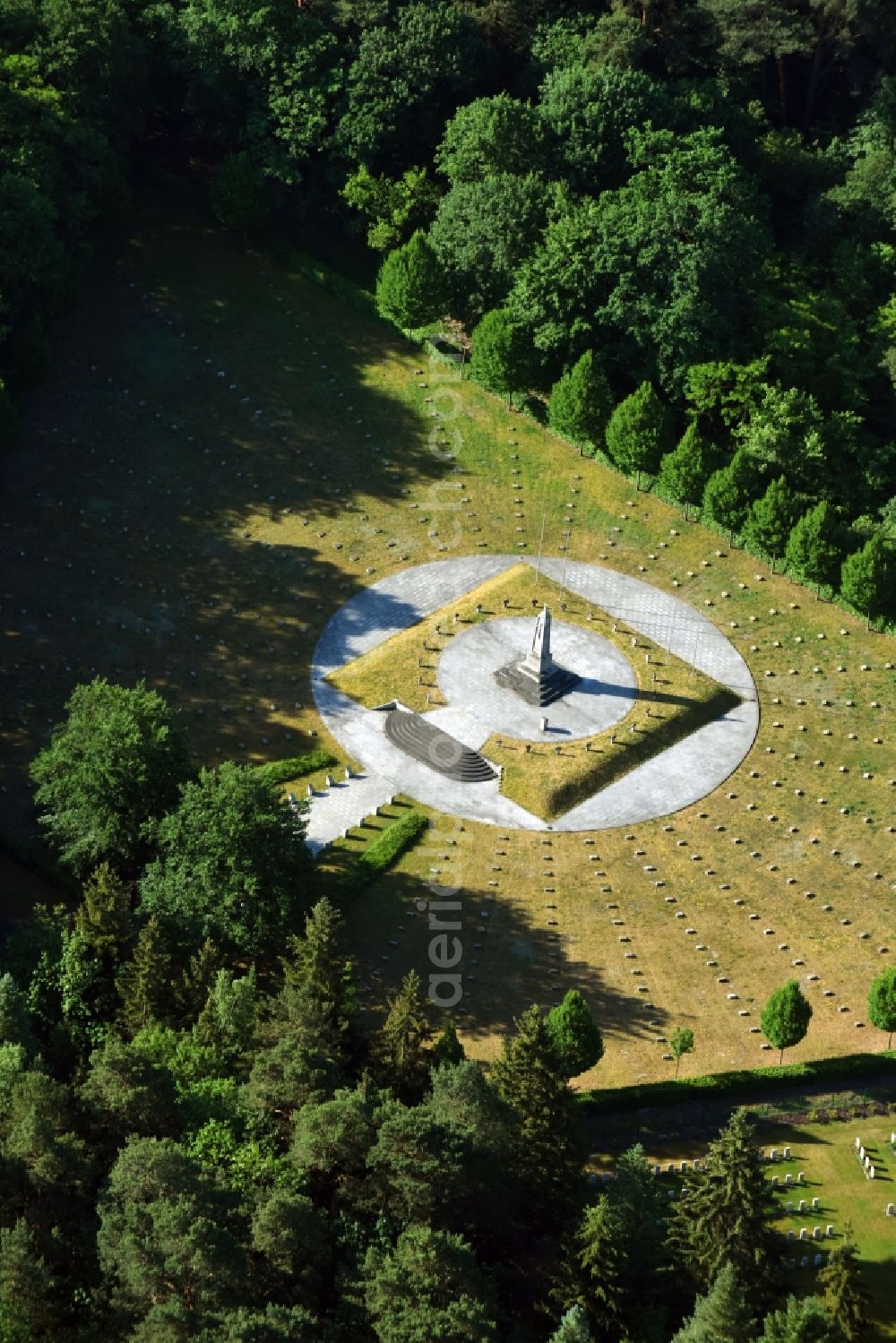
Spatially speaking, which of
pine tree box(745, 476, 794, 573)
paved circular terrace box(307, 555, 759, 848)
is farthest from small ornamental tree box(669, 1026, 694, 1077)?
pine tree box(745, 476, 794, 573)

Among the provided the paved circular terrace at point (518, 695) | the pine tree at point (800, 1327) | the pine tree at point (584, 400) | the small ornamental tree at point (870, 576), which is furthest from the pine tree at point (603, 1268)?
the pine tree at point (584, 400)

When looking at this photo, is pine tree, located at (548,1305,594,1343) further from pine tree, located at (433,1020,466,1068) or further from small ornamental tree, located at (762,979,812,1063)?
small ornamental tree, located at (762,979,812,1063)

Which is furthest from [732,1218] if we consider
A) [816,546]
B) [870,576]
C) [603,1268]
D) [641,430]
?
[641,430]

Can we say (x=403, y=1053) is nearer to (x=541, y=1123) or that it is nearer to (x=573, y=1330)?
(x=541, y=1123)

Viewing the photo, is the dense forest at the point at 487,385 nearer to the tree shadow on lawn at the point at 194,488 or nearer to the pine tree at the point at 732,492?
the pine tree at the point at 732,492

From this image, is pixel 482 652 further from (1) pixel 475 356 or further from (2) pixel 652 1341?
(2) pixel 652 1341

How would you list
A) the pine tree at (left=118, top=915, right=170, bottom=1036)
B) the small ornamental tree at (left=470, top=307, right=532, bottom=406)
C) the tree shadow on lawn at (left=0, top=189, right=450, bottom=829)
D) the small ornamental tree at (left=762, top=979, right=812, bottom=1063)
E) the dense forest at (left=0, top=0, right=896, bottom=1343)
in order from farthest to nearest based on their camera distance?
the small ornamental tree at (left=470, top=307, right=532, bottom=406), the tree shadow on lawn at (left=0, top=189, right=450, bottom=829), the small ornamental tree at (left=762, top=979, right=812, bottom=1063), the pine tree at (left=118, top=915, right=170, bottom=1036), the dense forest at (left=0, top=0, right=896, bottom=1343)

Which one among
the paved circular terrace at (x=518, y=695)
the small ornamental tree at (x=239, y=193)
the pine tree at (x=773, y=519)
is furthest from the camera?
the small ornamental tree at (x=239, y=193)
